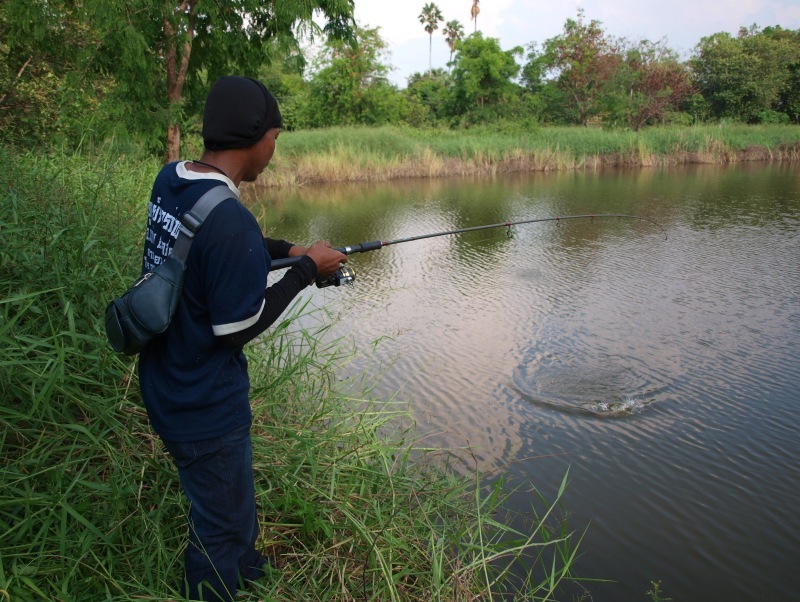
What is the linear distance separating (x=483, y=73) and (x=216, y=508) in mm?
32264

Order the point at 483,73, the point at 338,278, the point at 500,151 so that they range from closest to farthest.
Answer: the point at 338,278
the point at 500,151
the point at 483,73

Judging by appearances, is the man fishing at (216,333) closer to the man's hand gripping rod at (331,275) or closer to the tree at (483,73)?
the man's hand gripping rod at (331,275)

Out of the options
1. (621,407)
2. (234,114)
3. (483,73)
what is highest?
(483,73)

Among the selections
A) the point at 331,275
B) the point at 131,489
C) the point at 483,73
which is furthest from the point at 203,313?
the point at 483,73

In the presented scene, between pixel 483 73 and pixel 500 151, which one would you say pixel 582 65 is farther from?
pixel 500 151

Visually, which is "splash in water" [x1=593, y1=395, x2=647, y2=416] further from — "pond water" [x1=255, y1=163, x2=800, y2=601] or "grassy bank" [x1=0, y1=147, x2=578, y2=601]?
"grassy bank" [x1=0, y1=147, x2=578, y2=601]

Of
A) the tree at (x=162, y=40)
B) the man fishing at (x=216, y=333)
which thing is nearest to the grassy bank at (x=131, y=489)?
the man fishing at (x=216, y=333)

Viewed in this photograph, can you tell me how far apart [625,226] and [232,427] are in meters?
10.5

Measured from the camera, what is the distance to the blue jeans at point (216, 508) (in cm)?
173

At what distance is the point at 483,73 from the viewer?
31.1 metres

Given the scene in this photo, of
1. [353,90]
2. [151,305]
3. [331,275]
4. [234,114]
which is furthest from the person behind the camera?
[353,90]

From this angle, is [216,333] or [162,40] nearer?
[216,333]

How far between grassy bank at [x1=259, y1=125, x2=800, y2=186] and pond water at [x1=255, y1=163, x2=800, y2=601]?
847 centimetres

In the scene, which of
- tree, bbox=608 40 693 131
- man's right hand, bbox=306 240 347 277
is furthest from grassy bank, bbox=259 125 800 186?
man's right hand, bbox=306 240 347 277
